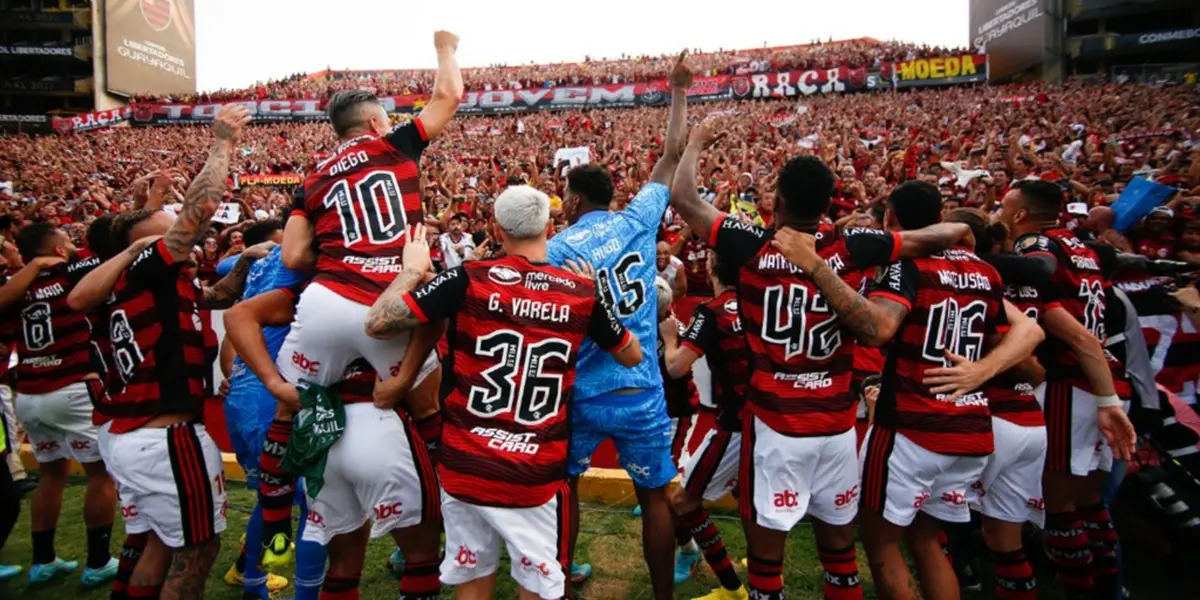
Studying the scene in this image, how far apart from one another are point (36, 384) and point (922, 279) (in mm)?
5425

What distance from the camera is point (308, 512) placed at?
10.3 ft

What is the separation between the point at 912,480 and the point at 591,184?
218 centimetres

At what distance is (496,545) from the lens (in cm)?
277

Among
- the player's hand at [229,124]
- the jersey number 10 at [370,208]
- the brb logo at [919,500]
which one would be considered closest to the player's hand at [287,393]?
the jersey number 10 at [370,208]

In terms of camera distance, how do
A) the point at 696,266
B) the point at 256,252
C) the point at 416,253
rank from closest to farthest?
the point at 416,253 < the point at 256,252 < the point at 696,266

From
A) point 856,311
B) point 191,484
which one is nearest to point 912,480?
point 856,311

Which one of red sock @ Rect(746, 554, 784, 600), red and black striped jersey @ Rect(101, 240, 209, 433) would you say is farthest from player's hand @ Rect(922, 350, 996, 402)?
red and black striped jersey @ Rect(101, 240, 209, 433)

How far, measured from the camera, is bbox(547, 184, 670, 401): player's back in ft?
11.4

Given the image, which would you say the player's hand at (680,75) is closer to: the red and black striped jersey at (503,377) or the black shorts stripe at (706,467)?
the red and black striped jersey at (503,377)

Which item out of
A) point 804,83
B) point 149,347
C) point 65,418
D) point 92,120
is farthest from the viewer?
point 92,120

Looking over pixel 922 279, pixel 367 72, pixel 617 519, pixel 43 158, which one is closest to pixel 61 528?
pixel 617 519

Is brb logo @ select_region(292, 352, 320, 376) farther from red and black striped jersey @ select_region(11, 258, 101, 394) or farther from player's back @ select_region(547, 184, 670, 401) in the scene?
red and black striped jersey @ select_region(11, 258, 101, 394)

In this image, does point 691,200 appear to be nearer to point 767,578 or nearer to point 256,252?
point 767,578

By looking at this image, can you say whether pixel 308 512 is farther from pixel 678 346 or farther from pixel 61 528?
pixel 61 528
